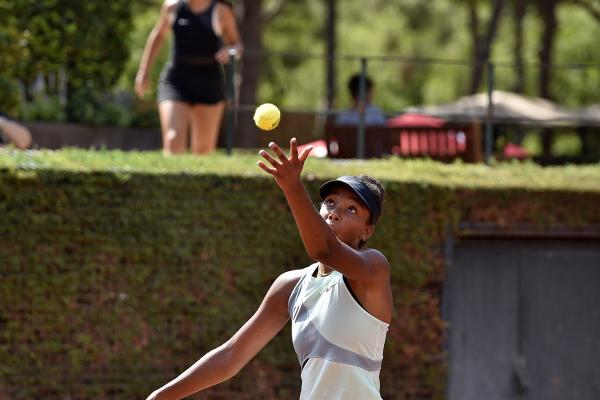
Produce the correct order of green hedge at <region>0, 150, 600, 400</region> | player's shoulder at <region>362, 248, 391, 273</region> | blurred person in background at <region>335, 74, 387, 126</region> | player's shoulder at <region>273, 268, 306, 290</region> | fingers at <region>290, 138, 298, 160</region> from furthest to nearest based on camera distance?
blurred person in background at <region>335, 74, 387, 126</region> < green hedge at <region>0, 150, 600, 400</region> < player's shoulder at <region>273, 268, 306, 290</region> < player's shoulder at <region>362, 248, 391, 273</region> < fingers at <region>290, 138, 298, 160</region>

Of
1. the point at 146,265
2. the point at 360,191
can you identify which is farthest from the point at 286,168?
the point at 146,265

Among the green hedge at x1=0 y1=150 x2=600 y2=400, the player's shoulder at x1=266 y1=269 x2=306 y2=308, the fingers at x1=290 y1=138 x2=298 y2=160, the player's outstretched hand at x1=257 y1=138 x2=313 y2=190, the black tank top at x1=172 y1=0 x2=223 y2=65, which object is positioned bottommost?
the green hedge at x1=0 y1=150 x2=600 y2=400

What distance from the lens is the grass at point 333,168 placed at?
835 centimetres

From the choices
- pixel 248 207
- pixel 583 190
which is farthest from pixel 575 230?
pixel 248 207

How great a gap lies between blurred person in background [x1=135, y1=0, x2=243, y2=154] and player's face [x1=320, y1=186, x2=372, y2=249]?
5.40 meters

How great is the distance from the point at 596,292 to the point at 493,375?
1145mm

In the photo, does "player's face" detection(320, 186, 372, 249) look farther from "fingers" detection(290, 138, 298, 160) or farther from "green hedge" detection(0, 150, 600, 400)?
"green hedge" detection(0, 150, 600, 400)

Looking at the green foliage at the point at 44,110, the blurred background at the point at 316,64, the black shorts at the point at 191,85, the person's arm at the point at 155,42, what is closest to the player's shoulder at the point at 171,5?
the person's arm at the point at 155,42

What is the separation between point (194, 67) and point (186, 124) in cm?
47

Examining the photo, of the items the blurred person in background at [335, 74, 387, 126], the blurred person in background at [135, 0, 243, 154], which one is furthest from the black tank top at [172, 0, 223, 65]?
the blurred person in background at [335, 74, 387, 126]

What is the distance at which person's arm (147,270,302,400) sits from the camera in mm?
4895

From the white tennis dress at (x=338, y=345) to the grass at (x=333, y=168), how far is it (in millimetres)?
3926

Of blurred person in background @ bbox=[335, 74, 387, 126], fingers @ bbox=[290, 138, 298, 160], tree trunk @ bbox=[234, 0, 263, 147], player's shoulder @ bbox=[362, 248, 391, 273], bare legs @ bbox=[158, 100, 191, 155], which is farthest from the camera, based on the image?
tree trunk @ bbox=[234, 0, 263, 147]

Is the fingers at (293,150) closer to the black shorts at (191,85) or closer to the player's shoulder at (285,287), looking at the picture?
the player's shoulder at (285,287)
